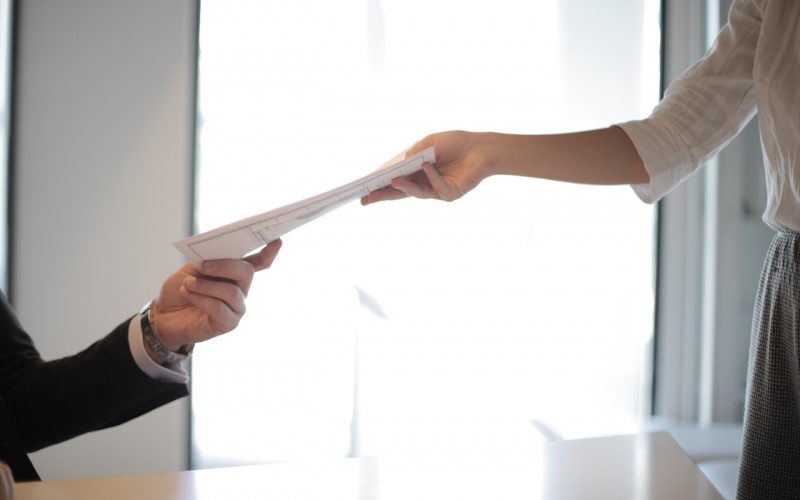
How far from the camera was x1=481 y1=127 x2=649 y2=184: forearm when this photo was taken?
105 cm

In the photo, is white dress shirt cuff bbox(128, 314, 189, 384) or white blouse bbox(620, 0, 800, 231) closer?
white blouse bbox(620, 0, 800, 231)

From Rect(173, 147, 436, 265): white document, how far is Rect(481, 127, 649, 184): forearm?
0.58 feet

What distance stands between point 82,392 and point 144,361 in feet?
0.41

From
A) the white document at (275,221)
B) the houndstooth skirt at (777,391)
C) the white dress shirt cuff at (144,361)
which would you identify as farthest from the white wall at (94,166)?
the houndstooth skirt at (777,391)

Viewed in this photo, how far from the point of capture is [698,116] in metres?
1.01

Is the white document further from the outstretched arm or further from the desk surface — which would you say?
the desk surface

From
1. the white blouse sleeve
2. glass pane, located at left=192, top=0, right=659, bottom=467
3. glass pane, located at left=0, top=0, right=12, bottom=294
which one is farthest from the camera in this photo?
glass pane, located at left=192, top=0, right=659, bottom=467

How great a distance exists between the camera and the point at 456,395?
8.90 feet

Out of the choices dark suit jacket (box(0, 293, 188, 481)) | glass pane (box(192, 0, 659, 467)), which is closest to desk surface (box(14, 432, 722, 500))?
dark suit jacket (box(0, 293, 188, 481))

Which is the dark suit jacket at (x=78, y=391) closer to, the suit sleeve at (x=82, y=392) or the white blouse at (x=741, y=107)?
the suit sleeve at (x=82, y=392)

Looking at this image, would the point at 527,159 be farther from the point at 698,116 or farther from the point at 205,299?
the point at 205,299

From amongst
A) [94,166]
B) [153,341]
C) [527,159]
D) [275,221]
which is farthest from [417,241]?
[275,221]

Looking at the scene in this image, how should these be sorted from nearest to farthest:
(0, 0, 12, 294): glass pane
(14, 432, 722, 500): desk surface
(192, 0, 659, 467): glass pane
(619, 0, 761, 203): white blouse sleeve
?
(14, 432, 722, 500): desk surface, (619, 0, 761, 203): white blouse sleeve, (0, 0, 12, 294): glass pane, (192, 0, 659, 467): glass pane

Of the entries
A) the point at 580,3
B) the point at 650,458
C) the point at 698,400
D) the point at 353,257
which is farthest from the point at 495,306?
the point at 650,458
